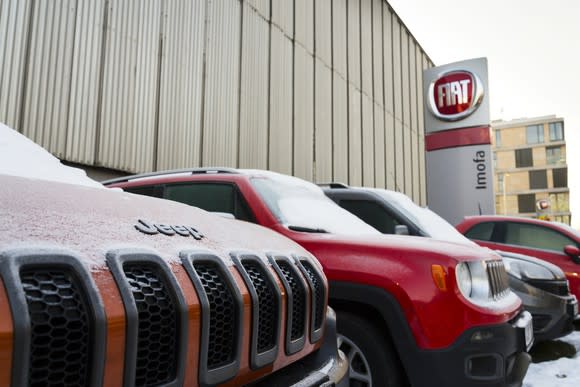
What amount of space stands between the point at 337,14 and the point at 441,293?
1687 centimetres

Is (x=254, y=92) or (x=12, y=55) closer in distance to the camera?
(x=12, y=55)

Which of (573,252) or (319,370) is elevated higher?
(573,252)

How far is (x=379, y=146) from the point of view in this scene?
20.9 meters

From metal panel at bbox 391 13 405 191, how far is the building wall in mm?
2613

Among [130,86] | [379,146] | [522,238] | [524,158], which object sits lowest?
[522,238]

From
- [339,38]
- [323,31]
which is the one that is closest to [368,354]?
[323,31]

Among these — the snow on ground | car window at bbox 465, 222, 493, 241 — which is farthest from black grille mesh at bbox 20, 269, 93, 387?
car window at bbox 465, 222, 493, 241

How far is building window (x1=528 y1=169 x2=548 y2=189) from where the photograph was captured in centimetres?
6512

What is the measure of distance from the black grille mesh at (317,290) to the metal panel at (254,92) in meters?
10.00

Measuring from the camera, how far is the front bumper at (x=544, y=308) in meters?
4.98

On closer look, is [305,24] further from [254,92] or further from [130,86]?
[130,86]

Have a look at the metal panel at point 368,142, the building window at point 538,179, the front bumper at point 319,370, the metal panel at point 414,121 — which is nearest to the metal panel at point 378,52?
the metal panel at point 368,142

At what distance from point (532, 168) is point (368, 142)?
5583cm

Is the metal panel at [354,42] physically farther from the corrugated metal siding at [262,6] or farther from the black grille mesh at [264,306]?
the black grille mesh at [264,306]
